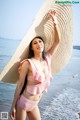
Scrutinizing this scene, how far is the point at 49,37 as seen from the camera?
2.18 m

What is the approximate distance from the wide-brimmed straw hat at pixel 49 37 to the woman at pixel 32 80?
56 millimetres

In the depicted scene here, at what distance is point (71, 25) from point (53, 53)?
0.99 ft

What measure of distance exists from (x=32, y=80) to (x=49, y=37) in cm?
42

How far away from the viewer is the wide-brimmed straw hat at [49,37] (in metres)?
2.04

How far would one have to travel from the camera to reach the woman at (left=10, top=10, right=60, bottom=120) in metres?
2.01

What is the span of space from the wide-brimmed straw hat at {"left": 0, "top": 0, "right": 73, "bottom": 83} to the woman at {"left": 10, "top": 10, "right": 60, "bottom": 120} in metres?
0.06

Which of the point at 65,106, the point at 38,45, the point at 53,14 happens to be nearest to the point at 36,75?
the point at 38,45

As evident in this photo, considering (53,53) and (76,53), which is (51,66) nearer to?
(53,53)

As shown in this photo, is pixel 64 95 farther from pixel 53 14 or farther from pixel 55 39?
pixel 53 14

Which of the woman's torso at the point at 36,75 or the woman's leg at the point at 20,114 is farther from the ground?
the woman's torso at the point at 36,75

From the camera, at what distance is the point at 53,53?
217 centimetres

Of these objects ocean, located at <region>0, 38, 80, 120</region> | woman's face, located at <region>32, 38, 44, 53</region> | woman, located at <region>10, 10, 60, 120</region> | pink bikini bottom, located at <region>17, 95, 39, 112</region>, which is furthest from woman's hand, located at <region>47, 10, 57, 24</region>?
pink bikini bottom, located at <region>17, 95, 39, 112</region>

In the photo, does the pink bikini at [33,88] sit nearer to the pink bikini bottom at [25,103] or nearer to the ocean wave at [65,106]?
the pink bikini bottom at [25,103]

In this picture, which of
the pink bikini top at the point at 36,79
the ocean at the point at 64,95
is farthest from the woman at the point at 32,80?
the ocean at the point at 64,95
